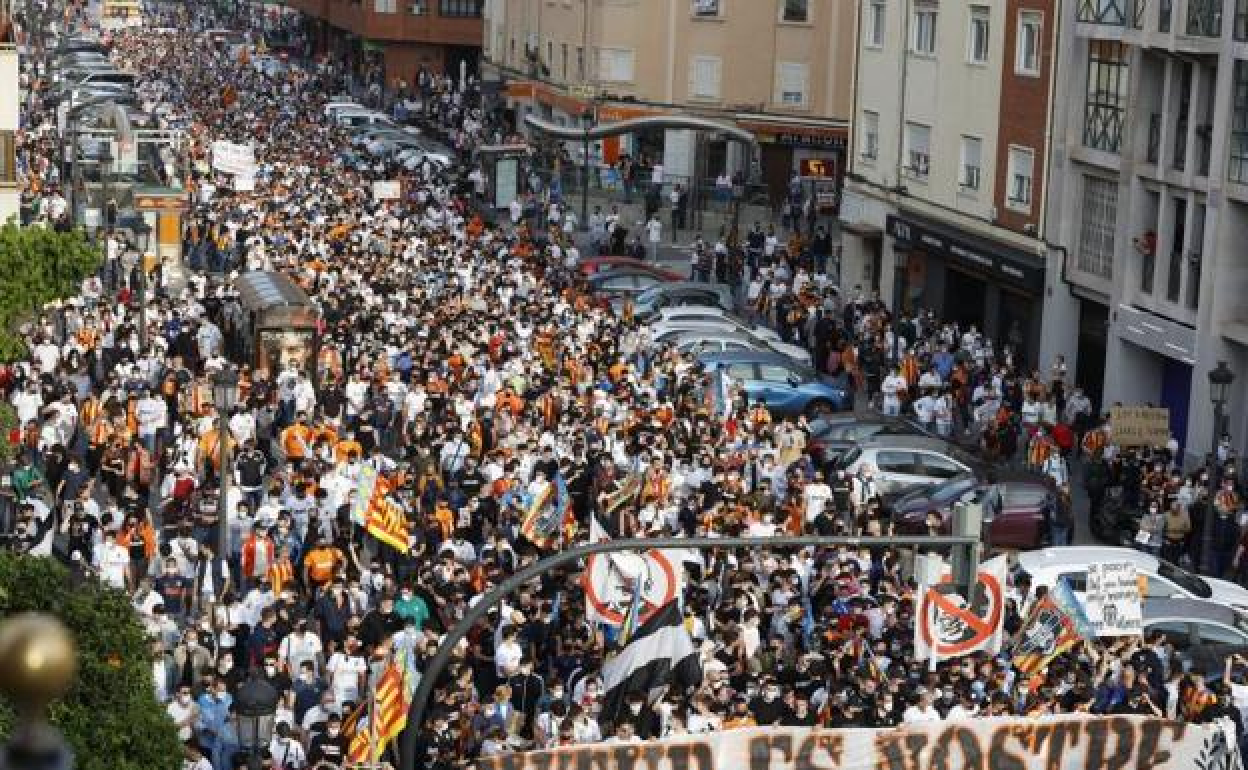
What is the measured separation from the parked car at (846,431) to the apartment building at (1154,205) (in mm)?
5739

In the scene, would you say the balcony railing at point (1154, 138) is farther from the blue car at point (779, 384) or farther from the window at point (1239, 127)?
the blue car at point (779, 384)

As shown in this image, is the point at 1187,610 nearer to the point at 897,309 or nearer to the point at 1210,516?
the point at 1210,516

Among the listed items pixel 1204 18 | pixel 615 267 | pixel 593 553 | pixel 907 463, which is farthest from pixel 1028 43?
pixel 593 553

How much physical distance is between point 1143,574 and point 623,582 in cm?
622

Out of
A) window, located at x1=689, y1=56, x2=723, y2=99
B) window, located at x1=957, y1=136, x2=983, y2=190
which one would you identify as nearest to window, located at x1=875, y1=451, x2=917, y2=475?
window, located at x1=957, y1=136, x2=983, y2=190

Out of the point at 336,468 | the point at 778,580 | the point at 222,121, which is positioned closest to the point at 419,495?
→ the point at 336,468

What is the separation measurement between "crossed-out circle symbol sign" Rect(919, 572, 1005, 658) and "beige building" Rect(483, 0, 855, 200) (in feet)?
159

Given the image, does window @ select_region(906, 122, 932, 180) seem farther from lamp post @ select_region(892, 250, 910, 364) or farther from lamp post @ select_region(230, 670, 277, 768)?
lamp post @ select_region(230, 670, 277, 768)

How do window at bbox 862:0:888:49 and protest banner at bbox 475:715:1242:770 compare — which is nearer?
protest banner at bbox 475:715:1242:770

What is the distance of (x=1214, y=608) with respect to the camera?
2411 centimetres

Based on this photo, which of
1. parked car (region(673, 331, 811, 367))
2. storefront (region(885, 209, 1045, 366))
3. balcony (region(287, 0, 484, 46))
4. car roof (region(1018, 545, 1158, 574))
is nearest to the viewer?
car roof (region(1018, 545, 1158, 574))

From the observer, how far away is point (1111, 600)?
20.5 m

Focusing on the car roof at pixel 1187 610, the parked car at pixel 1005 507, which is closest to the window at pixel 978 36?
the parked car at pixel 1005 507

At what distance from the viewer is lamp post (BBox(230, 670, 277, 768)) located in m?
18.4
